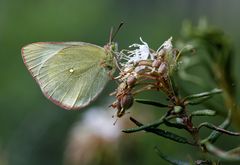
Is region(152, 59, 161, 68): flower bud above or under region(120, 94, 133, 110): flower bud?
above

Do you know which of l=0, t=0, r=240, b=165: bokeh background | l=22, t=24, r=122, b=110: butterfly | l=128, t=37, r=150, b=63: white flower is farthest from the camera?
l=0, t=0, r=240, b=165: bokeh background

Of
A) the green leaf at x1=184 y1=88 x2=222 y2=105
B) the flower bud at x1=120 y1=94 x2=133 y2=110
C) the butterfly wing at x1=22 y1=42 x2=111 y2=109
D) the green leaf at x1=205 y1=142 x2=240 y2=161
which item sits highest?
the green leaf at x1=184 y1=88 x2=222 y2=105

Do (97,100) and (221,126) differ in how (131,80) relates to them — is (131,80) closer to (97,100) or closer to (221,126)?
(221,126)

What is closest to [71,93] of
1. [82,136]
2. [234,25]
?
[82,136]

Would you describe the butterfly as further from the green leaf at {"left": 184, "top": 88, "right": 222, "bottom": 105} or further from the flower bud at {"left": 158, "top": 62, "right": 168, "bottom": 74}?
the green leaf at {"left": 184, "top": 88, "right": 222, "bottom": 105}

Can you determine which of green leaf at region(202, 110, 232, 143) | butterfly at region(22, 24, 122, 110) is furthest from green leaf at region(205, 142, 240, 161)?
butterfly at region(22, 24, 122, 110)

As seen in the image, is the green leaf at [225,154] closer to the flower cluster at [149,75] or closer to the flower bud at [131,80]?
the flower cluster at [149,75]

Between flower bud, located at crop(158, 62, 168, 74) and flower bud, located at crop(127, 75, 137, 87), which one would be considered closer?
flower bud, located at crop(158, 62, 168, 74)

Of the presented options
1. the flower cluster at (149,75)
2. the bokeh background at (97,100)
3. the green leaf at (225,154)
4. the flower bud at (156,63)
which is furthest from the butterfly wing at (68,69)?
the green leaf at (225,154)
